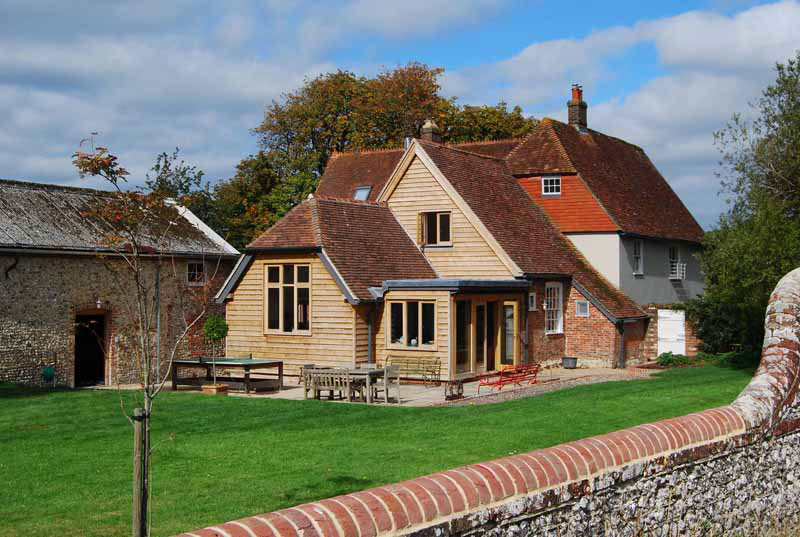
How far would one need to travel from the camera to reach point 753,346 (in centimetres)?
3075

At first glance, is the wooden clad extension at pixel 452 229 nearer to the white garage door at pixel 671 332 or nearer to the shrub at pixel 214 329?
the shrub at pixel 214 329

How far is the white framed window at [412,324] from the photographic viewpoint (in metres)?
25.7

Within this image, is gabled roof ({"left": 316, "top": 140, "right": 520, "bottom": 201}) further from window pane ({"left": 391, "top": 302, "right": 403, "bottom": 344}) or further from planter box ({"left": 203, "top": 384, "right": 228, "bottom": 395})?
planter box ({"left": 203, "top": 384, "right": 228, "bottom": 395})

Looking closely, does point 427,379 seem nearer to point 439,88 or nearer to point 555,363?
point 555,363

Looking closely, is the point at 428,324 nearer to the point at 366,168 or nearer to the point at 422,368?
the point at 422,368

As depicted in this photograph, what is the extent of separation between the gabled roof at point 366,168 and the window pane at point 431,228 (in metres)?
8.78

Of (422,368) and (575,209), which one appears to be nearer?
(422,368)

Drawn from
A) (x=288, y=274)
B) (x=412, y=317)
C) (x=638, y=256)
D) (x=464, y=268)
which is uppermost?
(x=638, y=256)

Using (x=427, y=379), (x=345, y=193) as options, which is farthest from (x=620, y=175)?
(x=427, y=379)

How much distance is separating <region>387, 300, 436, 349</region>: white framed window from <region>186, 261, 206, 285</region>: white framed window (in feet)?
26.9

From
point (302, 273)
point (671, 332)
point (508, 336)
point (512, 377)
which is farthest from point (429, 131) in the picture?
point (512, 377)

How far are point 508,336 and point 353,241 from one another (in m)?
5.81

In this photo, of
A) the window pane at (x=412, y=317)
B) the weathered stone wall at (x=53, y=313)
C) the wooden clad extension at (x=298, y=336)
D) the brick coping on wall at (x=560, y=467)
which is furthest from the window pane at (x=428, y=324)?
the brick coping on wall at (x=560, y=467)

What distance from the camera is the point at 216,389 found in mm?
23641
